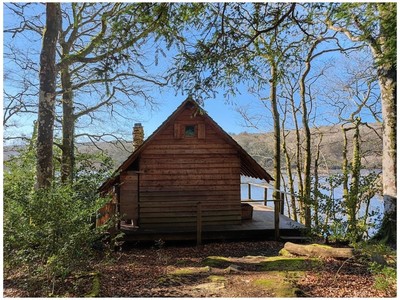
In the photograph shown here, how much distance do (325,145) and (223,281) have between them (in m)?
17.3

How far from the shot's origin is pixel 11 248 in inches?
187

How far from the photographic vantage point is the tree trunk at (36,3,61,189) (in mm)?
6648

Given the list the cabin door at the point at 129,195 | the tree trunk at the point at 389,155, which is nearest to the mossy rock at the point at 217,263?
the tree trunk at the point at 389,155

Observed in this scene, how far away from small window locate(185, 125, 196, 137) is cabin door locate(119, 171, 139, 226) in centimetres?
199

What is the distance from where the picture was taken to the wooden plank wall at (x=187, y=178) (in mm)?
10398

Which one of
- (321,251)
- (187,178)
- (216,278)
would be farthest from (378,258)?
(187,178)

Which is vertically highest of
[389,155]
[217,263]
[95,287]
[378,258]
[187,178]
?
[389,155]

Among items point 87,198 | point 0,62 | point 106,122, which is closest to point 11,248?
point 87,198

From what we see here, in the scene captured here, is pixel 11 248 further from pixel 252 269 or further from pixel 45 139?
pixel 252 269

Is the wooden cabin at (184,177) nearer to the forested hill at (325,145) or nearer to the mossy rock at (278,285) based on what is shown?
the forested hill at (325,145)

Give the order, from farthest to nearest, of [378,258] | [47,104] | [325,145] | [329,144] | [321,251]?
[325,145]
[329,144]
[47,104]
[321,251]
[378,258]

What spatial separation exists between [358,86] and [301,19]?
1212cm

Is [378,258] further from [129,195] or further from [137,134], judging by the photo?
[137,134]

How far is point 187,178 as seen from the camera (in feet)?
34.9
